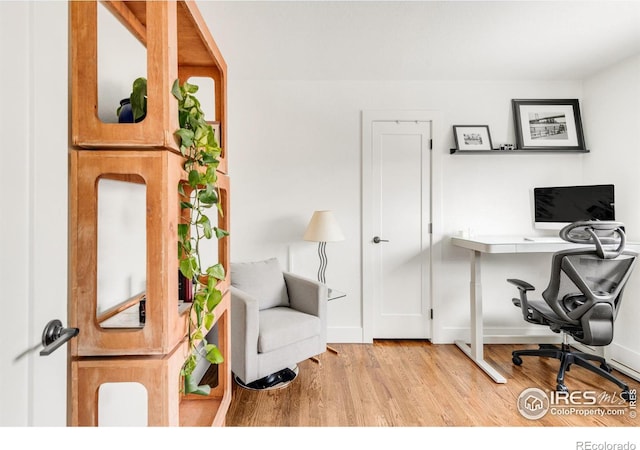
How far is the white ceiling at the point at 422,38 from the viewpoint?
1923 mm

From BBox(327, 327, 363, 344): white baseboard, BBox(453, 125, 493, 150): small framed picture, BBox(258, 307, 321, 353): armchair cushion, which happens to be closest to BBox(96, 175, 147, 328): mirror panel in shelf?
BBox(258, 307, 321, 353): armchair cushion

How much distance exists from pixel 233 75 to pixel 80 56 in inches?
90.3

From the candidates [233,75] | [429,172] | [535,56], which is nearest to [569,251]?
[429,172]

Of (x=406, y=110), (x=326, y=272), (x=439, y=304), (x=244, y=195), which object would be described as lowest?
(x=439, y=304)

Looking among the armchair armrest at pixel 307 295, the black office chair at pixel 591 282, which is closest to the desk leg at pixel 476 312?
the black office chair at pixel 591 282

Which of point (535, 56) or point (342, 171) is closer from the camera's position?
point (535, 56)

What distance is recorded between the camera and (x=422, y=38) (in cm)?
227

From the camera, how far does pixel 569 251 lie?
6.80 feet

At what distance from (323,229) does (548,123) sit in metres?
2.43

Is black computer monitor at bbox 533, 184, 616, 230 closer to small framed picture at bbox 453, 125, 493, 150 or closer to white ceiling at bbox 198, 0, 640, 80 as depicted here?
small framed picture at bbox 453, 125, 493, 150

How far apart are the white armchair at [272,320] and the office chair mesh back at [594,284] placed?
5.50ft
